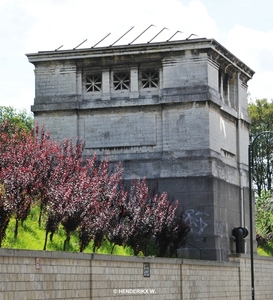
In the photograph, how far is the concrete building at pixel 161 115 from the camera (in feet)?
124

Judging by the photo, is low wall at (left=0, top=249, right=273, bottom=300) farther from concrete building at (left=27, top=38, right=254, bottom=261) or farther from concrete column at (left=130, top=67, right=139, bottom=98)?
concrete column at (left=130, top=67, right=139, bottom=98)

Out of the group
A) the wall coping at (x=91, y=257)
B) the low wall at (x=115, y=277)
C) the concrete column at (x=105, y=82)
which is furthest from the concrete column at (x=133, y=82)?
the wall coping at (x=91, y=257)

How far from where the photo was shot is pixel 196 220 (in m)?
37.5

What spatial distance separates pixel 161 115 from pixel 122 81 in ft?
8.16

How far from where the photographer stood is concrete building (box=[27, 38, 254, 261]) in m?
37.7

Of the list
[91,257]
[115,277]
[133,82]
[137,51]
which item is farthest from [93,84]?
[91,257]

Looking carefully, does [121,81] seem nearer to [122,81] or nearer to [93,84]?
[122,81]

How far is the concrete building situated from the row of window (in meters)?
0.04

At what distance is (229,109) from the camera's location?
135 ft

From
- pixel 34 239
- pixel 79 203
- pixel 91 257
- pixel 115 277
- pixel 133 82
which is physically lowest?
pixel 115 277

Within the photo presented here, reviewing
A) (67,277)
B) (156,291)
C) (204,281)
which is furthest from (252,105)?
(67,277)

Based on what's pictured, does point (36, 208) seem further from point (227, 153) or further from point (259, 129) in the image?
point (259, 129)

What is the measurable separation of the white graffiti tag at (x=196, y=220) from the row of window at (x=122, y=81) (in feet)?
19.2

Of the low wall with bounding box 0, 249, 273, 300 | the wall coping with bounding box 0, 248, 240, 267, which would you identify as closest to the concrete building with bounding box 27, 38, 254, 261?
the low wall with bounding box 0, 249, 273, 300
